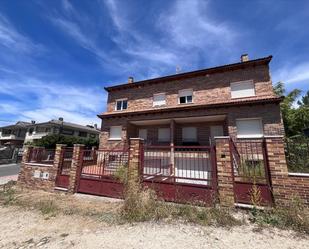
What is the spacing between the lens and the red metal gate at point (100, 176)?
21.7ft

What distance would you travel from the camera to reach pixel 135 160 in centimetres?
641

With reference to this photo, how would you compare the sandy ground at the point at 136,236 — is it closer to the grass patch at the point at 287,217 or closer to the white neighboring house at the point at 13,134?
the grass patch at the point at 287,217

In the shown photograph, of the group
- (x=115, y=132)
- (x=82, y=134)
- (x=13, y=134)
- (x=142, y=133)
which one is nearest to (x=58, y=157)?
(x=115, y=132)

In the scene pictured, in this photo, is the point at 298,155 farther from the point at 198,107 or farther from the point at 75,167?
the point at 75,167

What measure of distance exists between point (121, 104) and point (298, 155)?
49.3 feet

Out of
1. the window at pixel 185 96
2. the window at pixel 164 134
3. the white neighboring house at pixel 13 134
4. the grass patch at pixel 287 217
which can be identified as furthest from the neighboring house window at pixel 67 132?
the grass patch at pixel 287 217

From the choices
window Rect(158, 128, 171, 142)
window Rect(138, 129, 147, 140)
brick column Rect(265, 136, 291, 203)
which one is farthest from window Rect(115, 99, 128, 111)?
brick column Rect(265, 136, 291, 203)

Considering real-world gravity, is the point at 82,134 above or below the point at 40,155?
above

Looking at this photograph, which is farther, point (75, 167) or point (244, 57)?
point (244, 57)

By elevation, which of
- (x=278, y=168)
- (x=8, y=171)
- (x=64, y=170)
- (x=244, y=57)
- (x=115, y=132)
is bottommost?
(x=8, y=171)

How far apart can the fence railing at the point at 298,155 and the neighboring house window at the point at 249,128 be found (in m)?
3.94

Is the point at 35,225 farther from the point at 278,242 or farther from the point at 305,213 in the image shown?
the point at 305,213

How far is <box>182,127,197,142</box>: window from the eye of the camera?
13.8 m

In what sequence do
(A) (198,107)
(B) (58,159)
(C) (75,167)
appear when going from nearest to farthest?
(C) (75,167) < (B) (58,159) < (A) (198,107)
